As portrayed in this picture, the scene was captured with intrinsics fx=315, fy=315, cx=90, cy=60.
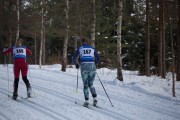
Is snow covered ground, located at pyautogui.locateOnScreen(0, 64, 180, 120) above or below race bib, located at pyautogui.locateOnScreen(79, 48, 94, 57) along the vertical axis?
below

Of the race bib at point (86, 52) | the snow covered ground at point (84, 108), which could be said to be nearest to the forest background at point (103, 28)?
the snow covered ground at point (84, 108)

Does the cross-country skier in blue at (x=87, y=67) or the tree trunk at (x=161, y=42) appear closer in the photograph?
the cross-country skier in blue at (x=87, y=67)

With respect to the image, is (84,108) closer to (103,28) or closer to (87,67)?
(87,67)

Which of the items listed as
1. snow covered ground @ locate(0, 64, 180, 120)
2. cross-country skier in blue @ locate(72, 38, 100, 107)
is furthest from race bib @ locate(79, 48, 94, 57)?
snow covered ground @ locate(0, 64, 180, 120)

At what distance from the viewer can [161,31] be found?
21672mm

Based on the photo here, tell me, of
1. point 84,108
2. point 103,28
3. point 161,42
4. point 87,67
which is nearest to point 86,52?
point 87,67

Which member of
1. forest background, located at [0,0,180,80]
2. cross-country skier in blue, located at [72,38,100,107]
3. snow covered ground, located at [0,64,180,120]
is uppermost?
forest background, located at [0,0,180,80]

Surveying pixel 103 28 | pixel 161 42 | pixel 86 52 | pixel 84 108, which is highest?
pixel 103 28

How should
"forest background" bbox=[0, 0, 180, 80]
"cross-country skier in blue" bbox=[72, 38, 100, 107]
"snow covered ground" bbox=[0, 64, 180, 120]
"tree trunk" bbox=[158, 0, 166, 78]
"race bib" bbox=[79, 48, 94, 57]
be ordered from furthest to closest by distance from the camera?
"forest background" bbox=[0, 0, 180, 80]
"tree trunk" bbox=[158, 0, 166, 78]
"race bib" bbox=[79, 48, 94, 57]
"cross-country skier in blue" bbox=[72, 38, 100, 107]
"snow covered ground" bbox=[0, 64, 180, 120]

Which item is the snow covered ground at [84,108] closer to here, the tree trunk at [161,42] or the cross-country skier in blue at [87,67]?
the cross-country skier in blue at [87,67]

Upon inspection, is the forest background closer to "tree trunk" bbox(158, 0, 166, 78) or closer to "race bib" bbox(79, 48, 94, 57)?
"tree trunk" bbox(158, 0, 166, 78)

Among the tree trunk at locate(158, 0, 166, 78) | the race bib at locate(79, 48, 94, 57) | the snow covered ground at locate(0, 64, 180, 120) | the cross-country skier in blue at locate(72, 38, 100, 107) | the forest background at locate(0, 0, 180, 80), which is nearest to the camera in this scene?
the snow covered ground at locate(0, 64, 180, 120)

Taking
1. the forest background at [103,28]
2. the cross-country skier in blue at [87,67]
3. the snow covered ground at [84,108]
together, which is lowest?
the snow covered ground at [84,108]

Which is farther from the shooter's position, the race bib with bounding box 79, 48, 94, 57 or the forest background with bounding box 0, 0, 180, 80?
the forest background with bounding box 0, 0, 180, 80
